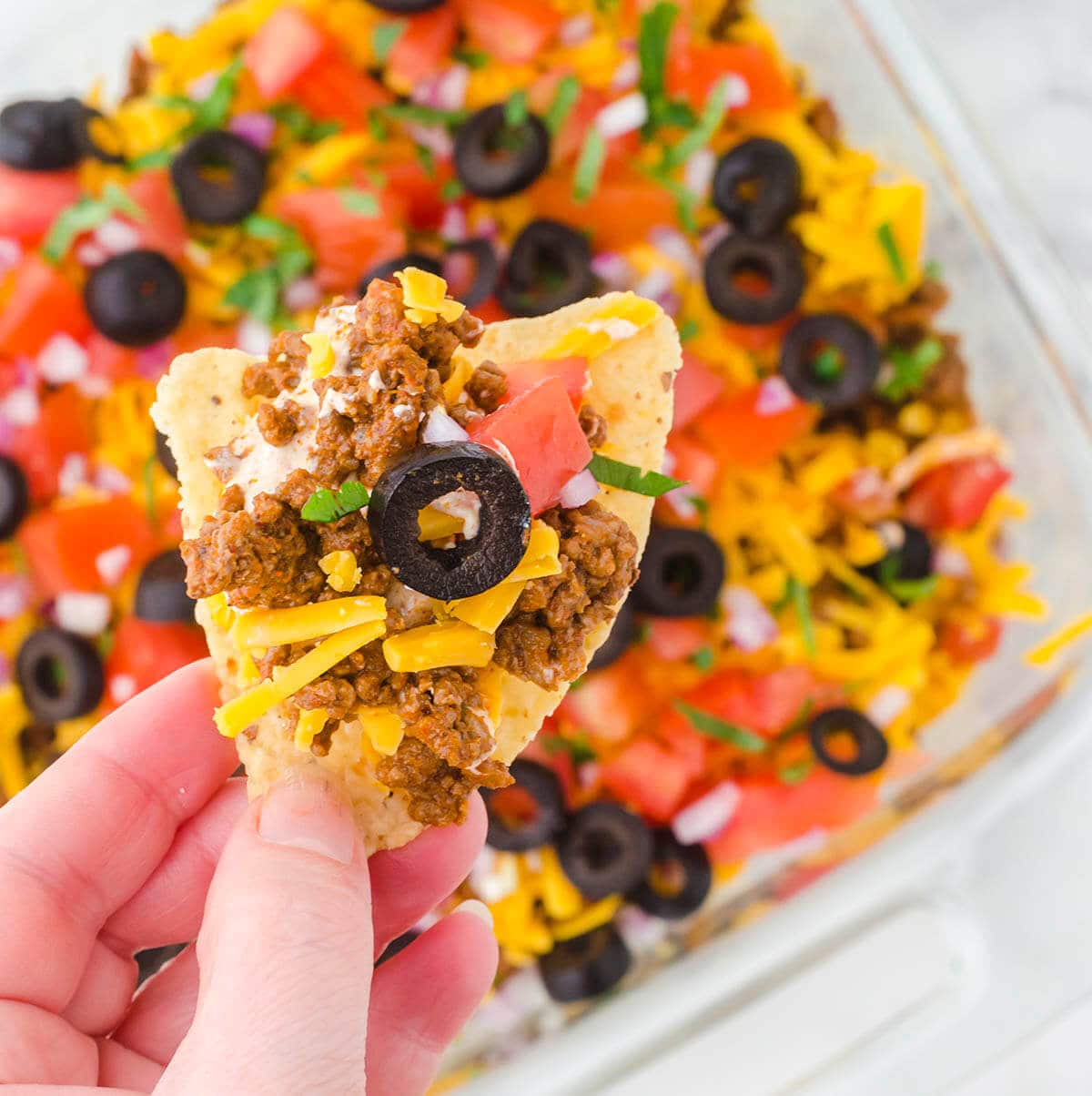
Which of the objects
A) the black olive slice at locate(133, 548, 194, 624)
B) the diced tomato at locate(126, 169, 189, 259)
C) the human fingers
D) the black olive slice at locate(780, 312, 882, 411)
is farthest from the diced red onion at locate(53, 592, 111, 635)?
the black olive slice at locate(780, 312, 882, 411)

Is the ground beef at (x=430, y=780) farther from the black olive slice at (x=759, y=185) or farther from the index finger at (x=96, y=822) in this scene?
the black olive slice at (x=759, y=185)

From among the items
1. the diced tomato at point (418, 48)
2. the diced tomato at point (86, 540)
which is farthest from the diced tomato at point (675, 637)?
the diced tomato at point (418, 48)

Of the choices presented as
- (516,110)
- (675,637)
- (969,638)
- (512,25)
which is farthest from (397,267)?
(969,638)

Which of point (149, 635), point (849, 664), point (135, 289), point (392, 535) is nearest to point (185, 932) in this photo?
point (149, 635)

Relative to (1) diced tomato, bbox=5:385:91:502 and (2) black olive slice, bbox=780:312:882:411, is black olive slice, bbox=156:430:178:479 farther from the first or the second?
(2) black olive slice, bbox=780:312:882:411

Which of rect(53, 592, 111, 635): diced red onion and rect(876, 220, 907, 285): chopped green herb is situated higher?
rect(53, 592, 111, 635): diced red onion

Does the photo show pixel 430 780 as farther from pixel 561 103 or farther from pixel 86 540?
pixel 561 103

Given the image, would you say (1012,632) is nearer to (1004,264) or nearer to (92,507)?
(1004,264)
